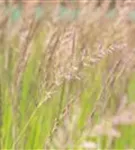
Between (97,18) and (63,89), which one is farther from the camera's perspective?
(97,18)

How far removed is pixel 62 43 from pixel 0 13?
1.22 feet

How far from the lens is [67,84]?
7.74 feet

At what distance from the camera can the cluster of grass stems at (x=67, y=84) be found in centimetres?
179

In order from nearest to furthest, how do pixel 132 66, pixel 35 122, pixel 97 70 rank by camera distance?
pixel 132 66 → pixel 35 122 → pixel 97 70

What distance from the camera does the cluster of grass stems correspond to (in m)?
1.79

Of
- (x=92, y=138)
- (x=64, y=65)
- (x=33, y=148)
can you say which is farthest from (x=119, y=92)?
(x=64, y=65)

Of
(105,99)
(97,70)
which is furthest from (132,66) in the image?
(97,70)

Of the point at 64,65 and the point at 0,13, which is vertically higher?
the point at 0,13

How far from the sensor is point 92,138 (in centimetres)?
237

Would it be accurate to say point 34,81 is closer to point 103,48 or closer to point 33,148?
point 33,148

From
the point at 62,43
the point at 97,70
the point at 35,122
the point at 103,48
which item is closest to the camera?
the point at 103,48

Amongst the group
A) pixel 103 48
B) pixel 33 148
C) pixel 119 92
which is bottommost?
pixel 33 148

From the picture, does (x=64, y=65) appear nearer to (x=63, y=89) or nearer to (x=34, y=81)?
(x=63, y=89)

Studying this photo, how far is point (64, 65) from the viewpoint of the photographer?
1878mm
